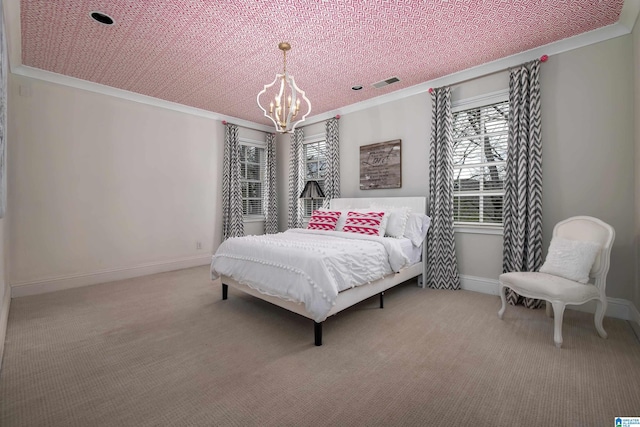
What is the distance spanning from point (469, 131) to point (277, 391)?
11.8 ft

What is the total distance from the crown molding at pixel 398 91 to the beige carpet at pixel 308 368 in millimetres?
2659

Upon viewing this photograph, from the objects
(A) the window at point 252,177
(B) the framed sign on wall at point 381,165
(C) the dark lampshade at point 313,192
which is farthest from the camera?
(A) the window at point 252,177

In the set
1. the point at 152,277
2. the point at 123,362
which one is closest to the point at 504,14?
the point at 123,362

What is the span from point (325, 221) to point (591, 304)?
9.84 feet

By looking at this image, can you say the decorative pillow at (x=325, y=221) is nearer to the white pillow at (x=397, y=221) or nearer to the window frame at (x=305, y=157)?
the white pillow at (x=397, y=221)

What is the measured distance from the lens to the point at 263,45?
9.71ft

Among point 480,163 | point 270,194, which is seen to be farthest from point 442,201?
point 270,194

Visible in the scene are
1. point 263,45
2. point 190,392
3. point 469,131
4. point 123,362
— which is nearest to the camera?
point 190,392

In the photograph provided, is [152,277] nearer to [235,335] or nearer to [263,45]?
[235,335]

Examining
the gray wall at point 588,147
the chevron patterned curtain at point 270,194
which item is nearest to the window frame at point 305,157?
the chevron patterned curtain at point 270,194

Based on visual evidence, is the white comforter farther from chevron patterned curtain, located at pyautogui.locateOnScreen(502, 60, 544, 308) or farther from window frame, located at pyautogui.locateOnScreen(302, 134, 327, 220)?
window frame, located at pyautogui.locateOnScreen(302, 134, 327, 220)

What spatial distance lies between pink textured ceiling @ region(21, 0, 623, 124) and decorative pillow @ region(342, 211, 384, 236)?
1.78 m

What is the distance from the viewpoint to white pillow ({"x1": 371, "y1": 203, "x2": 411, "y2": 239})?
3.66 metres

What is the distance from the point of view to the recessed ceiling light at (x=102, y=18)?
2473 mm
